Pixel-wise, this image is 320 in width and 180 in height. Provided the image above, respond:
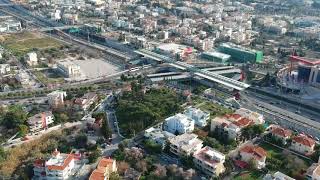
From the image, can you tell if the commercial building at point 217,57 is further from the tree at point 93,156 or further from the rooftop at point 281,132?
the tree at point 93,156

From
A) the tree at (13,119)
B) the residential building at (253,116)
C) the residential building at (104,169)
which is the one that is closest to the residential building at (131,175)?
the residential building at (104,169)

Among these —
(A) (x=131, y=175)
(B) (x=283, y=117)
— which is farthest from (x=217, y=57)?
(A) (x=131, y=175)

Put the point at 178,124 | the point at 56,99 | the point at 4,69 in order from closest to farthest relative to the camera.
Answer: the point at 178,124 → the point at 56,99 → the point at 4,69

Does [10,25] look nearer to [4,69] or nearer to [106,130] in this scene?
[4,69]

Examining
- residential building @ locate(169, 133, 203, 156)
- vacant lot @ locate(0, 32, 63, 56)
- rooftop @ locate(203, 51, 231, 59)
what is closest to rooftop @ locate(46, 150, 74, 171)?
residential building @ locate(169, 133, 203, 156)

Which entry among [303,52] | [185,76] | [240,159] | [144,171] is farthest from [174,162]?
[303,52]
